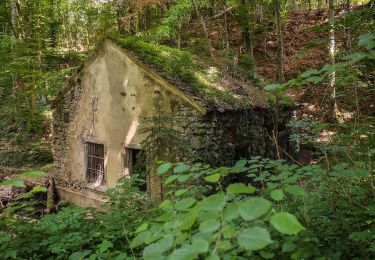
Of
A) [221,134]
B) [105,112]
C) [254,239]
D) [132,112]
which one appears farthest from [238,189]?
[105,112]

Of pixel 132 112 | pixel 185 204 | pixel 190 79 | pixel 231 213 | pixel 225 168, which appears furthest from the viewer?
pixel 132 112

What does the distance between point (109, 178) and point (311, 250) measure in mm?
8216

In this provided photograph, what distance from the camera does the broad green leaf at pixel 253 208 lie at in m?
1.12

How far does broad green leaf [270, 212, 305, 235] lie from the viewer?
1.10 m

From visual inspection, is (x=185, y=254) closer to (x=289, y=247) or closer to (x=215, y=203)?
(x=215, y=203)

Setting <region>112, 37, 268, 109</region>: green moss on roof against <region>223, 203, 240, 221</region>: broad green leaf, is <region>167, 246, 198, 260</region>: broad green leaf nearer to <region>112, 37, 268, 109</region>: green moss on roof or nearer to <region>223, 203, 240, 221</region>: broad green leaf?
<region>223, 203, 240, 221</region>: broad green leaf

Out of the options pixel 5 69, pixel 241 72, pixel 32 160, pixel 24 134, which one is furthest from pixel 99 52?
pixel 24 134

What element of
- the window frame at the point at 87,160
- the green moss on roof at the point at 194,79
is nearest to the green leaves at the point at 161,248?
the green moss on roof at the point at 194,79

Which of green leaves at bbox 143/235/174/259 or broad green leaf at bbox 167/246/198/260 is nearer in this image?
broad green leaf at bbox 167/246/198/260

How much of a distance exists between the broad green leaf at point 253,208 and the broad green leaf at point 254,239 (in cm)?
5

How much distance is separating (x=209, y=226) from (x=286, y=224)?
28cm

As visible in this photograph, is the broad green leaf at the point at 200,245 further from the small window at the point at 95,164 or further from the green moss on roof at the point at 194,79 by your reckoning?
the small window at the point at 95,164

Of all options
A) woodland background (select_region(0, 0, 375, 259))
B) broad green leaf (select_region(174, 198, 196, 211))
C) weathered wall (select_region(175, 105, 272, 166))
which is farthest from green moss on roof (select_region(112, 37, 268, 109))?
broad green leaf (select_region(174, 198, 196, 211))

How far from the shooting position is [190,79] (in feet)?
27.3
